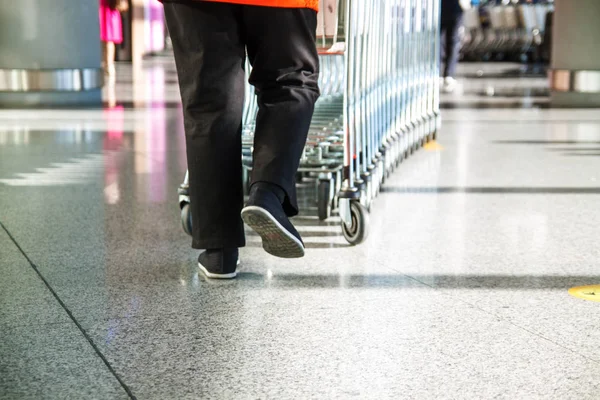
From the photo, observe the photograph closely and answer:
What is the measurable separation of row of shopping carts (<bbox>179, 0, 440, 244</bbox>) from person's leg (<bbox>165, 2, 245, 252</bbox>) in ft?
1.92

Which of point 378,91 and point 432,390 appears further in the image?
point 378,91

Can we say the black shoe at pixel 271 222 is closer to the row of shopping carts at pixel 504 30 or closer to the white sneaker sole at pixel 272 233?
the white sneaker sole at pixel 272 233

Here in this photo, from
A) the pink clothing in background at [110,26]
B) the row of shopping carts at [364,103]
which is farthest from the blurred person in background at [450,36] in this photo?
the row of shopping carts at [364,103]

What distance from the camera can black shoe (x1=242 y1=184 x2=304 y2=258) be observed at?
2.38m

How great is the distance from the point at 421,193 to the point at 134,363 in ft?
8.15

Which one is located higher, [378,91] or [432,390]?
[378,91]

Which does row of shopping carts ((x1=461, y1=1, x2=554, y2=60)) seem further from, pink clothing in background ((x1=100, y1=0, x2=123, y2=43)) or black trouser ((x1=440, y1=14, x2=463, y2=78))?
pink clothing in background ((x1=100, y1=0, x2=123, y2=43))

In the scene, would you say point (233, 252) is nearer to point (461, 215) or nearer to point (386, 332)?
point (386, 332)

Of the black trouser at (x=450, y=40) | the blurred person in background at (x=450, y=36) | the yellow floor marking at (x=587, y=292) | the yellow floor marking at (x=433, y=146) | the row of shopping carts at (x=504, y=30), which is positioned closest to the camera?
the yellow floor marking at (x=587, y=292)

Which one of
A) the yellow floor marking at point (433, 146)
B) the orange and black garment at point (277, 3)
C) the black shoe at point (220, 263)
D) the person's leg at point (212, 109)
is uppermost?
the orange and black garment at point (277, 3)

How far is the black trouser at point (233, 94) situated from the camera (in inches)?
96.3

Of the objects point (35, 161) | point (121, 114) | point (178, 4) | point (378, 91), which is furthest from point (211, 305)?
point (121, 114)

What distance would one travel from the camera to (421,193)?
4266 mm

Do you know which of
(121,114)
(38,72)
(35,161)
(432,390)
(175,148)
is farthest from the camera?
(38,72)
